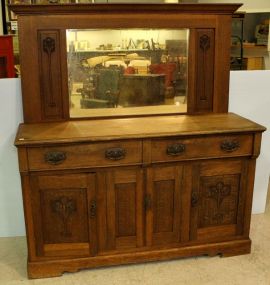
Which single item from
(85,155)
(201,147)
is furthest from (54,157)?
(201,147)

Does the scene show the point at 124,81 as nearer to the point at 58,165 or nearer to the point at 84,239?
the point at 58,165

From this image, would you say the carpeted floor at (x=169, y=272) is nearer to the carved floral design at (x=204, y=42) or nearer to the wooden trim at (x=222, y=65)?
the wooden trim at (x=222, y=65)

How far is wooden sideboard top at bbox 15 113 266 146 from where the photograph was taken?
1.93m

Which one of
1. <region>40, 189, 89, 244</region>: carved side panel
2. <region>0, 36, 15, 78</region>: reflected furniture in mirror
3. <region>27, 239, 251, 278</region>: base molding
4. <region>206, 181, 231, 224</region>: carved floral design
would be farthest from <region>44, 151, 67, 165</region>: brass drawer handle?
<region>0, 36, 15, 78</region>: reflected furniture in mirror

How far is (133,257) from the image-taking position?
2.17m

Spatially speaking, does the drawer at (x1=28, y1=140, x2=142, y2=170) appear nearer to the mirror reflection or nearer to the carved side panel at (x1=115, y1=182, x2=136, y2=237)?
the carved side panel at (x1=115, y1=182, x2=136, y2=237)

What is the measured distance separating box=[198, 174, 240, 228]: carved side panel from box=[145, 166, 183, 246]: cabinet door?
0.14m

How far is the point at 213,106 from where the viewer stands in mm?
2436

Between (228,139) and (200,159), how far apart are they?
184 millimetres

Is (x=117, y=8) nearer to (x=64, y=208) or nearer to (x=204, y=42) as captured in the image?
(x=204, y=42)

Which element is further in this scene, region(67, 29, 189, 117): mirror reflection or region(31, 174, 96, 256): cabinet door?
region(67, 29, 189, 117): mirror reflection

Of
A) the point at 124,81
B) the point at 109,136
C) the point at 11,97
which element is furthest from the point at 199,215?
the point at 11,97

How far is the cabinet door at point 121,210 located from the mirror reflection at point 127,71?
1.50 ft

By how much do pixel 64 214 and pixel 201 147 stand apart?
80cm
